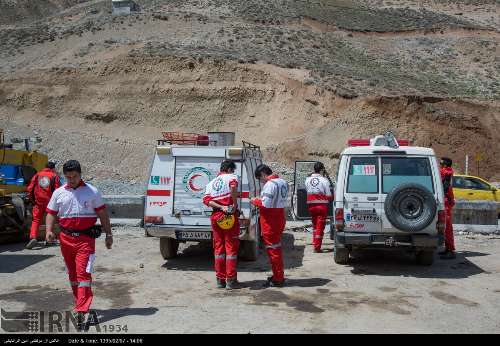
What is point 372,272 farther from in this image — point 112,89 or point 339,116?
point 112,89

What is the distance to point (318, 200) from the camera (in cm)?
1108

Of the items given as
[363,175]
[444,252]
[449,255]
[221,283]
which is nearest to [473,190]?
[444,252]

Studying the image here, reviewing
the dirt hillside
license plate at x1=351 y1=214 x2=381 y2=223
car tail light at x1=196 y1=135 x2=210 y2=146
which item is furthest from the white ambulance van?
A: the dirt hillside

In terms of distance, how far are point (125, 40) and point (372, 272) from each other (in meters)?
36.8

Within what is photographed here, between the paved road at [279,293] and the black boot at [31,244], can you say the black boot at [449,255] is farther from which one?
the black boot at [31,244]

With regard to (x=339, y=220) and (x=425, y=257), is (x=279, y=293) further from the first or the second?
(x=425, y=257)

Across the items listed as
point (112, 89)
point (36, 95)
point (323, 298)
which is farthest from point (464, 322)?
point (36, 95)

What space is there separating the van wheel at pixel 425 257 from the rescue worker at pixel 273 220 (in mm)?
3100

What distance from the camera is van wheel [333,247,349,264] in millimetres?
9648

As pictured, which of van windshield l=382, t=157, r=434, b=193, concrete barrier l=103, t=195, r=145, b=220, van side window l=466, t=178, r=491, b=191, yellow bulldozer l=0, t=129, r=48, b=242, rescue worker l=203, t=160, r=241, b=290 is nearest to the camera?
rescue worker l=203, t=160, r=241, b=290

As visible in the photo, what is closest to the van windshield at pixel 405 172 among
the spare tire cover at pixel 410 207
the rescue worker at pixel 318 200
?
the spare tire cover at pixel 410 207

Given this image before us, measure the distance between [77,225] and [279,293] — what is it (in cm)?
305

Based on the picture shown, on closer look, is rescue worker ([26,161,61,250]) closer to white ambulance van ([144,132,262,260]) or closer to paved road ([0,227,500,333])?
paved road ([0,227,500,333])

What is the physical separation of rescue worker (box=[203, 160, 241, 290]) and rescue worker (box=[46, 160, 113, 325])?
1.92 m
